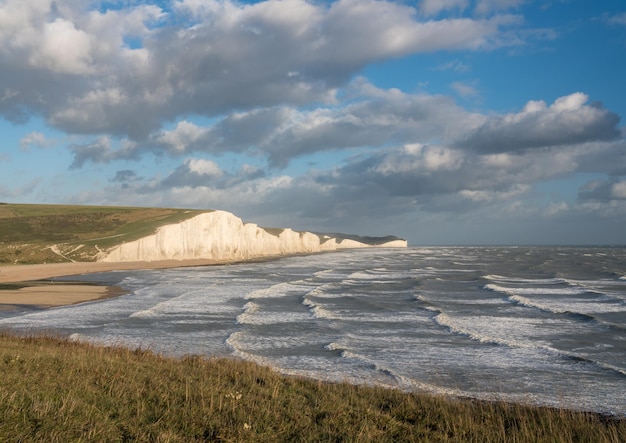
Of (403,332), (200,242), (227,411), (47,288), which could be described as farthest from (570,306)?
(200,242)

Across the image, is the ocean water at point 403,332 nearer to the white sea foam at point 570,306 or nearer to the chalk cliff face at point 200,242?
the white sea foam at point 570,306

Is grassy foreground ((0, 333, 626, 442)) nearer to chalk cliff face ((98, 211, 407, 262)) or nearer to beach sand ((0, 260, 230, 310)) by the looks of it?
beach sand ((0, 260, 230, 310))

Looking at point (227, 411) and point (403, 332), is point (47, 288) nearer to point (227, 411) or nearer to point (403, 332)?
point (403, 332)

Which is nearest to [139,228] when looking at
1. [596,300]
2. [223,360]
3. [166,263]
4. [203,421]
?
[166,263]

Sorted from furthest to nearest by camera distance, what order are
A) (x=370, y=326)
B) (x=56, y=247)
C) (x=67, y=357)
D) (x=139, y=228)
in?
(x=139, y=228)
(x=56, y=247)
(x=370, y=326)
(x=67, y=357)

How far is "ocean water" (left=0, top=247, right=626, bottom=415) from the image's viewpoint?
49.2ft

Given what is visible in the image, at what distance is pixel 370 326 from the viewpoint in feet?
80.8

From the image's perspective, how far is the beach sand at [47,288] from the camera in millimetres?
34844

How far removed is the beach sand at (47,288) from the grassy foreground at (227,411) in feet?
Answer: 78.8

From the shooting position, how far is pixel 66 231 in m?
90.1

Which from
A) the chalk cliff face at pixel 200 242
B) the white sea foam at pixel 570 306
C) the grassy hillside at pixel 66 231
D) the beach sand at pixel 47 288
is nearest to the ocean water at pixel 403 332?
the white sea foam at pixel 570 306

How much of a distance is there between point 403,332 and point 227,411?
15.1 metres

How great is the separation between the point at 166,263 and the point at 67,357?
73.5m

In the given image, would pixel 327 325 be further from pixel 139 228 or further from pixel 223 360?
pixel 139 228
